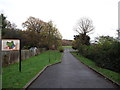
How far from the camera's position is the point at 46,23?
53.7m

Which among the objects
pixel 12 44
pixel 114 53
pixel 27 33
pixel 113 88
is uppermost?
pixel 27 33

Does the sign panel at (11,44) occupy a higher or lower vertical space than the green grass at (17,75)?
higher

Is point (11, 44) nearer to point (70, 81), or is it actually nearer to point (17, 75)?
point (17, 75)

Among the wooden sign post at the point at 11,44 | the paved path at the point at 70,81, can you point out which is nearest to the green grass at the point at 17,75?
the paved path at the point at 70,81

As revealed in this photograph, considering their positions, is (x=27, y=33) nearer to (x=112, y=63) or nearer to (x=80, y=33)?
(x=80, y=33)

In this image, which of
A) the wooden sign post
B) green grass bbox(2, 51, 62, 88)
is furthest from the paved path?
the wooden sign post

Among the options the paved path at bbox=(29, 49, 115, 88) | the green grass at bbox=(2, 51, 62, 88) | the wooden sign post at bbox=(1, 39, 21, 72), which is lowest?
the paved path at bbox=(29, 49, 115, 88)

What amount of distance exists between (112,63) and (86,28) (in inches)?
1599

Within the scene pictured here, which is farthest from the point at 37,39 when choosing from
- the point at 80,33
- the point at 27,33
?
the point at 80,33

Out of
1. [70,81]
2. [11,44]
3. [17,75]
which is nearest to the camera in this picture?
[70,81]

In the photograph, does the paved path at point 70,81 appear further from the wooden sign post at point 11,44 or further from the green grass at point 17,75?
the wooden sign post at point 11,44

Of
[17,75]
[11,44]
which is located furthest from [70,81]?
[11,44]

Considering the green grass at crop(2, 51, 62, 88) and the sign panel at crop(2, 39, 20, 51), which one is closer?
the green grass at crop(2, 51, 62, 88)

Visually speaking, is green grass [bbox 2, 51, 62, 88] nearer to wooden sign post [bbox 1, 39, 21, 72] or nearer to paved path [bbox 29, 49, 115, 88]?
paved path [bbox 29, 49, 115, 88]
